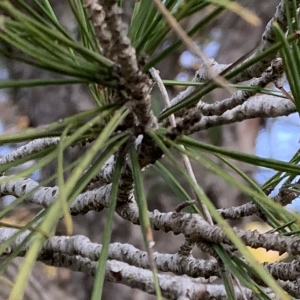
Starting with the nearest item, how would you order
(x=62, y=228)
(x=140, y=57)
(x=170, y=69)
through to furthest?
(x=140, y=57) < (x=62, y=228) < (x=170, y=69)

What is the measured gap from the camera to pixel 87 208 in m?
0.28

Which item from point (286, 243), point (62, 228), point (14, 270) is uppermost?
point (62, 228)

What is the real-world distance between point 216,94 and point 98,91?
25.4 inches

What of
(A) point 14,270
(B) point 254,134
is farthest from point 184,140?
(B) point 254,134

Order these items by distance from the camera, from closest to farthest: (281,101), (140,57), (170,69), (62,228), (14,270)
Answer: (140,57) < (281,101) < (14,270) < (62,228) < (170,69)

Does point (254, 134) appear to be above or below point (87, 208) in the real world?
above

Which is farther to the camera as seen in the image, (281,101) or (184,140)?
(281,101)

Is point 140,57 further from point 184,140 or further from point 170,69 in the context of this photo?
point 170,69

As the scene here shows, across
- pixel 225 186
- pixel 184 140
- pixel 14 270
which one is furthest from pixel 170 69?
pixel 184 140

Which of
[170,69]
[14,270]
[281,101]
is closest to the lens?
[281,101]

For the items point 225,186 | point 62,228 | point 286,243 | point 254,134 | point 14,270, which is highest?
point 254,134

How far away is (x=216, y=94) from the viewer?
0.86 m

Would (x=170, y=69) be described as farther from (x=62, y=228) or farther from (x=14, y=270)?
(x=14, y=270)

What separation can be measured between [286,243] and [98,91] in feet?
0.36
